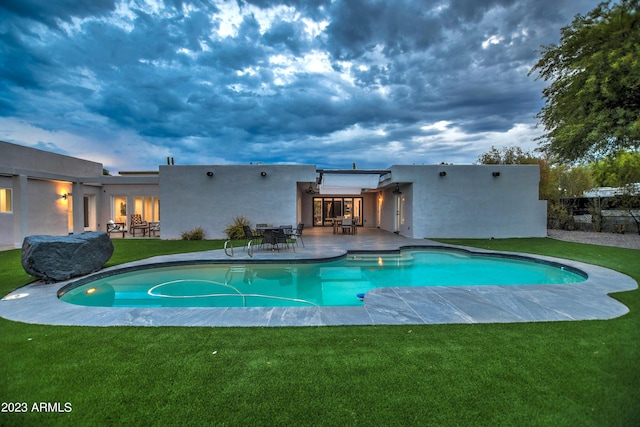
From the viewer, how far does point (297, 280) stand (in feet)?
30.8

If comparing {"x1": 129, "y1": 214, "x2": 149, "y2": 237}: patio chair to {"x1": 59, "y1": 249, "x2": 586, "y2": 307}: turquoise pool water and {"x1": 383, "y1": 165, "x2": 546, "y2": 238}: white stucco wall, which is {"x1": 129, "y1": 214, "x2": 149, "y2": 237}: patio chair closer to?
{"x1": 59, "y1": 249, "x2": 586, "y2": 307}: turquoise pool water

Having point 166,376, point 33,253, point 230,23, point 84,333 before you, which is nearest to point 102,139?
point 230,23

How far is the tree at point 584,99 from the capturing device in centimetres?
845

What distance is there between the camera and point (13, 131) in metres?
19.4

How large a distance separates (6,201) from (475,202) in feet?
88.4

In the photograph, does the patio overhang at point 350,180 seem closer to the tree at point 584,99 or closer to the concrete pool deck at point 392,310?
the tree at point 584,99

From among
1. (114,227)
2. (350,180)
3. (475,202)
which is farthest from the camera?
(114,227)

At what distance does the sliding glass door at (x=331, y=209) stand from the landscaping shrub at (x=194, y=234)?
1225cm

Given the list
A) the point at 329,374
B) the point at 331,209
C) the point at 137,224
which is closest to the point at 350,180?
the point at 331,209

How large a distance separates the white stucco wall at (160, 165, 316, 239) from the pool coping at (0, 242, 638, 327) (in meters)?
10.5

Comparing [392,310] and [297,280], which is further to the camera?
[297,280]

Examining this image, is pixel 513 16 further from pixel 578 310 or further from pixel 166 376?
pixel 166 376

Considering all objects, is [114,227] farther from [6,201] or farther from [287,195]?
[287,195]

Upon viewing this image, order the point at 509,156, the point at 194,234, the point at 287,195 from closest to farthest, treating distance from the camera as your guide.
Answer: the point at 194,234 → the point at 287,195 → the point at 509,156
